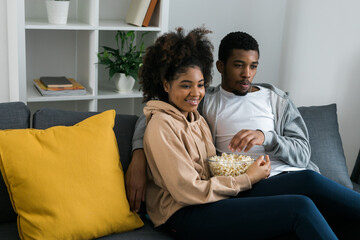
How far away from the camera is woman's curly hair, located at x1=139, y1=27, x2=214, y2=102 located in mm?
1750

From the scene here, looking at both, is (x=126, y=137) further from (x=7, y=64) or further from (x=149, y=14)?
(x=7, y=64)

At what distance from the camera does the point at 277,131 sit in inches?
79.6

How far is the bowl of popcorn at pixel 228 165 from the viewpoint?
1701 mm

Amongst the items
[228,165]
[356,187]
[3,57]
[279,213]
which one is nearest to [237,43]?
[228,165]

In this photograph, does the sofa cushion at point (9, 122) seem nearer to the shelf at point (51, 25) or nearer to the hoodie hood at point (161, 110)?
the hoodie hood at point (161, 110)

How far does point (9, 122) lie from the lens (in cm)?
173

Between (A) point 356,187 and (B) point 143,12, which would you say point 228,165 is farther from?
(B) point 143,12

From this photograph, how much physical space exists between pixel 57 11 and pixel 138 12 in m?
0.42

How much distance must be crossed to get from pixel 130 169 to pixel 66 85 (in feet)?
2.73

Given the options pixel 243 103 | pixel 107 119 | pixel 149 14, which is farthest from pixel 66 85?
pixel 243 103

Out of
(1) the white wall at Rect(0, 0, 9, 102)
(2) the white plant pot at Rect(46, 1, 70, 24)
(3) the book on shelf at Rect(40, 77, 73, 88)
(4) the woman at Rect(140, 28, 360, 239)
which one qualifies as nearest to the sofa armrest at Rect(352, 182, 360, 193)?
(4) the woman at Rect(140, 28, 360, 239)

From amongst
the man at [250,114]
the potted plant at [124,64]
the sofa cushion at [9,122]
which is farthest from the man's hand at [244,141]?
the potted plant at [124,64]

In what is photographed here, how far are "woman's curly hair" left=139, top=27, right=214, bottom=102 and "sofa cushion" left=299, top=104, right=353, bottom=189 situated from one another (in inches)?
26.3

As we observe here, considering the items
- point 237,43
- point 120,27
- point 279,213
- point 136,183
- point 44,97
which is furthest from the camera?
point 120,27
